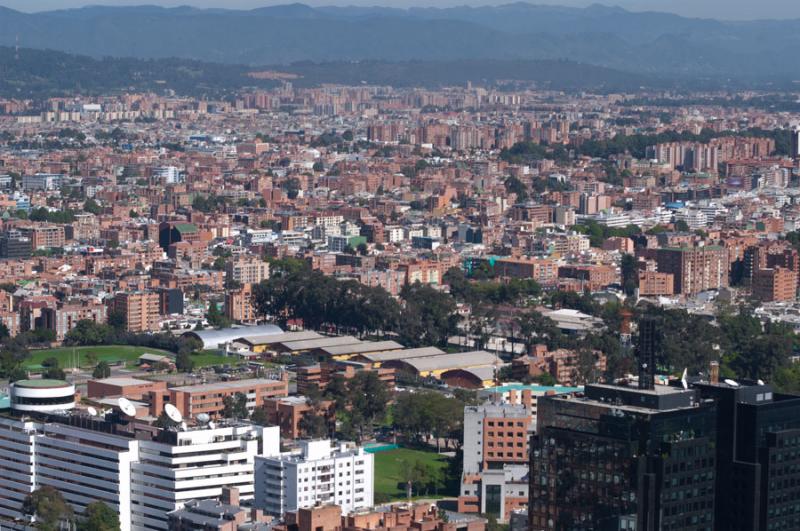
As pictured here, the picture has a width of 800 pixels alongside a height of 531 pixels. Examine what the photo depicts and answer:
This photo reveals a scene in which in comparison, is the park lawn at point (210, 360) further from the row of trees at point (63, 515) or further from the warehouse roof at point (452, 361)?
the row of trees at point (63, 515)

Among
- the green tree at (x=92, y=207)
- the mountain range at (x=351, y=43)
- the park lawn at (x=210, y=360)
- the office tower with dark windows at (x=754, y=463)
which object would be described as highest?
the mountain range at (x=351, y=43)

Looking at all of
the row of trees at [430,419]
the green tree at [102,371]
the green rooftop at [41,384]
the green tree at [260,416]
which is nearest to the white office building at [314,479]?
the green rooftop at [41,384]

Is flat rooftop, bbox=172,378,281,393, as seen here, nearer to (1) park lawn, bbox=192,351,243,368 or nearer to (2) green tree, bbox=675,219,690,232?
(1) park lawn, bbox=192,351,243,368

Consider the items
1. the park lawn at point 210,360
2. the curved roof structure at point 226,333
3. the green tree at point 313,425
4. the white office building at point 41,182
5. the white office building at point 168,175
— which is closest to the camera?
the green tree at point 313,425

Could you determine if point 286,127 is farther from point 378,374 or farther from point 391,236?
point 378,374

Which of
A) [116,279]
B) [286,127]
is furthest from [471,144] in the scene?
[116,279]

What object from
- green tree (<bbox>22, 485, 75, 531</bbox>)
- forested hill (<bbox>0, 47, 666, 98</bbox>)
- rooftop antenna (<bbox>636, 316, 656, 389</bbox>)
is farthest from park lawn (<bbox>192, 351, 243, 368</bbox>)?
forested hill (<bbox>0, 47, 666, 98</bbox>)
